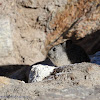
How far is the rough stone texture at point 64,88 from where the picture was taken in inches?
87.6

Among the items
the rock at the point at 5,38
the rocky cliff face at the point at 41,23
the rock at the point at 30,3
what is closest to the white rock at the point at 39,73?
the rock at the point at 5,38

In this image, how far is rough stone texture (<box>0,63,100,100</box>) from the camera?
2225 mm

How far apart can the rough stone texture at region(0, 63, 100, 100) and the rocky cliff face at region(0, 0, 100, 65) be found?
2.64 metres

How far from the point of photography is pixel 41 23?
566 cm

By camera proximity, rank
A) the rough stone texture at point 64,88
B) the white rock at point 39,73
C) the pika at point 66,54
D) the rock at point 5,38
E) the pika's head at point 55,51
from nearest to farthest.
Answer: the rough stone texture at point 64,88 → the white rock at point 39,73 → the rock at point 5,38 → the pika at point 66,54 → the pika's head at point 55,51

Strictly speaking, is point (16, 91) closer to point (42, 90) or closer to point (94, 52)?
point (42, 90)

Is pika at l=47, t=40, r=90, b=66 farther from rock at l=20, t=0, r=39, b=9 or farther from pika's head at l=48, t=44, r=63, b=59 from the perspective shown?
rock at l=20, t=0, r=39, b=9

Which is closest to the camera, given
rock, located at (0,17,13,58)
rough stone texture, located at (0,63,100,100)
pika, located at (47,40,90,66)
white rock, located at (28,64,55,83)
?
rough stone texture, located at (0,63,100,100)

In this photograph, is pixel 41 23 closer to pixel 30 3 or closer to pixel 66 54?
pixel 30 3


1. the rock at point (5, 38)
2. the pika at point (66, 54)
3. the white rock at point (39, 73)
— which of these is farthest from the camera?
the pika at point (66, 54)

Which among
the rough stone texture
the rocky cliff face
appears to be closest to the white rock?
the rough stone texture

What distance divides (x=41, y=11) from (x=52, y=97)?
361cm

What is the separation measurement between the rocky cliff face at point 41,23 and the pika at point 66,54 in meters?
0.33

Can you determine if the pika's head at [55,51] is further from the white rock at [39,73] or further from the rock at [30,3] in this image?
the white rock at [39,73]
